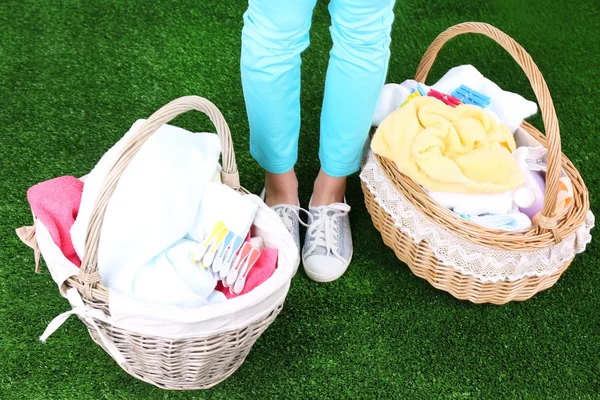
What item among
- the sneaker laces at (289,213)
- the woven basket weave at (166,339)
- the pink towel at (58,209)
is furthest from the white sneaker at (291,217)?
the pink towel at (58,209)

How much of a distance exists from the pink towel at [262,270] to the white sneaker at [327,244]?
23 centimetres

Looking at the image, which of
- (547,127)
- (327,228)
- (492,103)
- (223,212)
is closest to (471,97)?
(492,103)

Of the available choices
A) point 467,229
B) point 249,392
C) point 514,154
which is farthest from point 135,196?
point 514,154

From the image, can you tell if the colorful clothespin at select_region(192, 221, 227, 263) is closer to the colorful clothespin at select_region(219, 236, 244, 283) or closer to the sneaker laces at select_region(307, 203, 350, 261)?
the colorful clothespin at select_region(219, 236, 244, 283)

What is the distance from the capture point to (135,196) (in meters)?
1.01

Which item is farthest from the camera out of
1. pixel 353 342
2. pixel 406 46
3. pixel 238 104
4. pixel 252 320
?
pixel 406 46

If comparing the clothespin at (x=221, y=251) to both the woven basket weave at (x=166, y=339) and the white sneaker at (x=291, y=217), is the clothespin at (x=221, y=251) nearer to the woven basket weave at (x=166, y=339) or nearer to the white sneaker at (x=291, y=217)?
the woven basket weave at (x=166, y=339)

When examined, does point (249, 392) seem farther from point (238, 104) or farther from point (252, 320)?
point (238, 104)

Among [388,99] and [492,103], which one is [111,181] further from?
[492,103]

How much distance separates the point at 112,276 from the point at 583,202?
2.81 feet

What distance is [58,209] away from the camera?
3.35 feet

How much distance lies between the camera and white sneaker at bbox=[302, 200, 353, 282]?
129 cm

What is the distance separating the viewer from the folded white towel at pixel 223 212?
3.50 feet

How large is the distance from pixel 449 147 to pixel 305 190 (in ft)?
1.28
